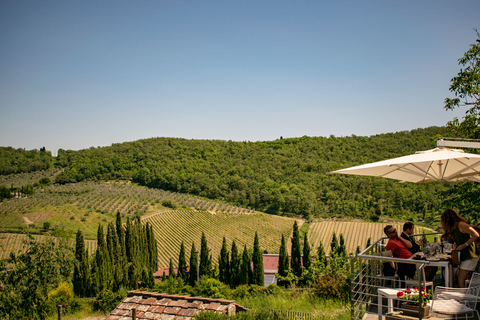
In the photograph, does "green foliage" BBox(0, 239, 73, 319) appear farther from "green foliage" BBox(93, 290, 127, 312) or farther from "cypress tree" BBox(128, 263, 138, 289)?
"cypress tree" BBox(128, 263, 138, 289)

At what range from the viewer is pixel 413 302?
157 inches

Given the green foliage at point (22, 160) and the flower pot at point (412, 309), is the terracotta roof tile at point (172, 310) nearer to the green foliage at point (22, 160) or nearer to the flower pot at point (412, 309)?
the flower pot at point (412, 309)

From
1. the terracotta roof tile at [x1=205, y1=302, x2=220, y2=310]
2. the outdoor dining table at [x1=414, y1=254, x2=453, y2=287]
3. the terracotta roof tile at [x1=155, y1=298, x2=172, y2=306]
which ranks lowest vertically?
the terracotta roof tile at [x1=155, y1=298, x2=172, y2=306]

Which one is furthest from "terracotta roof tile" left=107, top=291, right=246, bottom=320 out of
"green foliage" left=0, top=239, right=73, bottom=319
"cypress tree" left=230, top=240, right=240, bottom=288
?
"cypress tree" left=230, top=240, right=240, bottom=288

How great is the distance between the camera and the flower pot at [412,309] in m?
3.87

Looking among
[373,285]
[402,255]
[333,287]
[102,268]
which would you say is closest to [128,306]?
[333,287]

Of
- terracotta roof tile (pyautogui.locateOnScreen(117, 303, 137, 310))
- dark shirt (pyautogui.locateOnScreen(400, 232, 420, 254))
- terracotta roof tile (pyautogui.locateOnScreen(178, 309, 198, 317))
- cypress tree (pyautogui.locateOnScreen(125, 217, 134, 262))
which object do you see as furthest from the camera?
cypress tree (pyautogui.locateOnScreen(125, 217, 134, 262))

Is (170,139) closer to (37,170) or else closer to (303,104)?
(37,170)

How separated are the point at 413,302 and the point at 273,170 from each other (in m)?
80.8

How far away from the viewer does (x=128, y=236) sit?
30328 mm

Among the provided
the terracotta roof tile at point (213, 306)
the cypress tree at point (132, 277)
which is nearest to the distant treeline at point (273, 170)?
the cypress tree at point (132, 277)

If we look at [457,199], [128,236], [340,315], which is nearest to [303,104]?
[128,236]

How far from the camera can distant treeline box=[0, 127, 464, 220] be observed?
210 ft

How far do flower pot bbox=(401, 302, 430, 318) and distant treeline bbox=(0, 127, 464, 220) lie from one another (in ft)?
179
